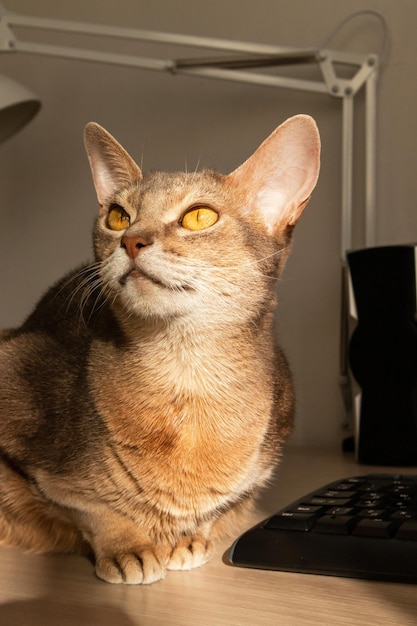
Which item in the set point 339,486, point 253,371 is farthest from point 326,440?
point 253,371

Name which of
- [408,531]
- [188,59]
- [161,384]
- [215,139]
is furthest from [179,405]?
[215,139]

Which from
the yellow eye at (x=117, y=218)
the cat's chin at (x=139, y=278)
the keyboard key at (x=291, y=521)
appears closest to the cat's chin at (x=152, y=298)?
the cat's chin at (x=139, y=278)

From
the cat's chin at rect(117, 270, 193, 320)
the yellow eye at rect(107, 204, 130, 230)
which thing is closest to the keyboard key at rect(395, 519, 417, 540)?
the cat's chin at rect(117, 270, 193, 320)

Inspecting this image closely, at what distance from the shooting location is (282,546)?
0.72 metres

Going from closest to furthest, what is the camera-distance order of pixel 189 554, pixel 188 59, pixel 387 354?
pixel 189 554
pixel 387 354
pixel 188 59

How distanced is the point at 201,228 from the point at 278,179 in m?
0.14

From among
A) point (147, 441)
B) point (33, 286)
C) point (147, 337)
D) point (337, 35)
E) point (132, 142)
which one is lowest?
point (147, 441)

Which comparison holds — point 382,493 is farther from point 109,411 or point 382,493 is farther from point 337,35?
point 337,35

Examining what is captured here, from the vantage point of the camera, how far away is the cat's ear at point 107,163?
918 millimetres

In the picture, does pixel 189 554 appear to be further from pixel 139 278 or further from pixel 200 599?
pixel 139 278

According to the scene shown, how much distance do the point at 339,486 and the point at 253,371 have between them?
20cm

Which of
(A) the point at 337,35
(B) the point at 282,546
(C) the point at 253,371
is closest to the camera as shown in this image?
(B) the point at 282,546

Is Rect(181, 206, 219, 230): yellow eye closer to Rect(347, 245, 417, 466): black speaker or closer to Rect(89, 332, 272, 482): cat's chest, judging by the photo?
Rect(89, 332, 272, 482): cat's chest

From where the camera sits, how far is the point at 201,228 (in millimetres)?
790
